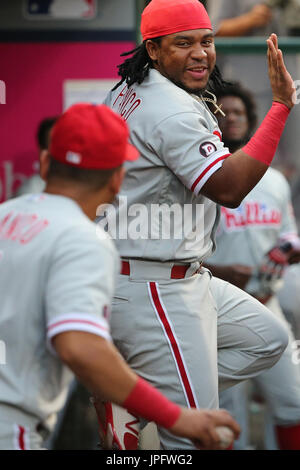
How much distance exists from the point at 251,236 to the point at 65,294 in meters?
3.75

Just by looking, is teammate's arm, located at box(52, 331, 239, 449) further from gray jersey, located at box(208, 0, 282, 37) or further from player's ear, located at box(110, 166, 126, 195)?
gray jersey, located at box(208, 0, 282, 37)

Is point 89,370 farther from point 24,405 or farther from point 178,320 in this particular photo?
point 178,320

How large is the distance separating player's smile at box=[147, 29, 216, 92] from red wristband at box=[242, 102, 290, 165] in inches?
17.1

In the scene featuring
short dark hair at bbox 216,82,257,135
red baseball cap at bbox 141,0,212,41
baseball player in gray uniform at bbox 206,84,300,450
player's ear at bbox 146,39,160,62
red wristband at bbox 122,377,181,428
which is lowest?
baseball player in gray uniform at bbox 206,84,300,450

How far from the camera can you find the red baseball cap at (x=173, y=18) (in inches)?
150

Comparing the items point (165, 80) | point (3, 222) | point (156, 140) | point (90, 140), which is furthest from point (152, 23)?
point (3, 222)

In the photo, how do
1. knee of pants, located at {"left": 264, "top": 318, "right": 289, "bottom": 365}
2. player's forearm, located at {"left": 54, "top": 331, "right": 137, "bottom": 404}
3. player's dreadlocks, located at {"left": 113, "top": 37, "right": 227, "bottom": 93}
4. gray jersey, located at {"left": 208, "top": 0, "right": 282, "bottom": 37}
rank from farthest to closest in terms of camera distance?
gray jersey, located at {"left": 208, "top": 0, "right": 282, "bottom": 37}, knee of pants, located at {"left": 264, "top": 318, "right": 289, "bottom": 365}, player's dreadlocks, located at {"left": 113, "top": 37, "right": 227, "bottom": 93}, player's forearm, located at {"left": 54, "top": 331, "right": 137, "bottom": 404}

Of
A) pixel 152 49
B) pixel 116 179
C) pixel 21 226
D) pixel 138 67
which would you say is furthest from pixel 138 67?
pixel 21 226

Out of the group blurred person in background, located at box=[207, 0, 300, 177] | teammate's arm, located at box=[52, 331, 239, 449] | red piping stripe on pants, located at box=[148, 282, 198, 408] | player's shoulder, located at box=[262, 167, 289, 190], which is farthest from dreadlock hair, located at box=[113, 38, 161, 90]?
blurred person in background, located at box=[207, 0, 300, 177]

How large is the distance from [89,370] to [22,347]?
0.27m

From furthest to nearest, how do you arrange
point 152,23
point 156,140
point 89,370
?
point 152,23 < point 156,140 < point 89,370

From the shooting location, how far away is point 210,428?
2.79 meters

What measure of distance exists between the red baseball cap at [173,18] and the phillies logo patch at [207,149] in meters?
0.60

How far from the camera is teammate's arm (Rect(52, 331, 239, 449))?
8.55ft
